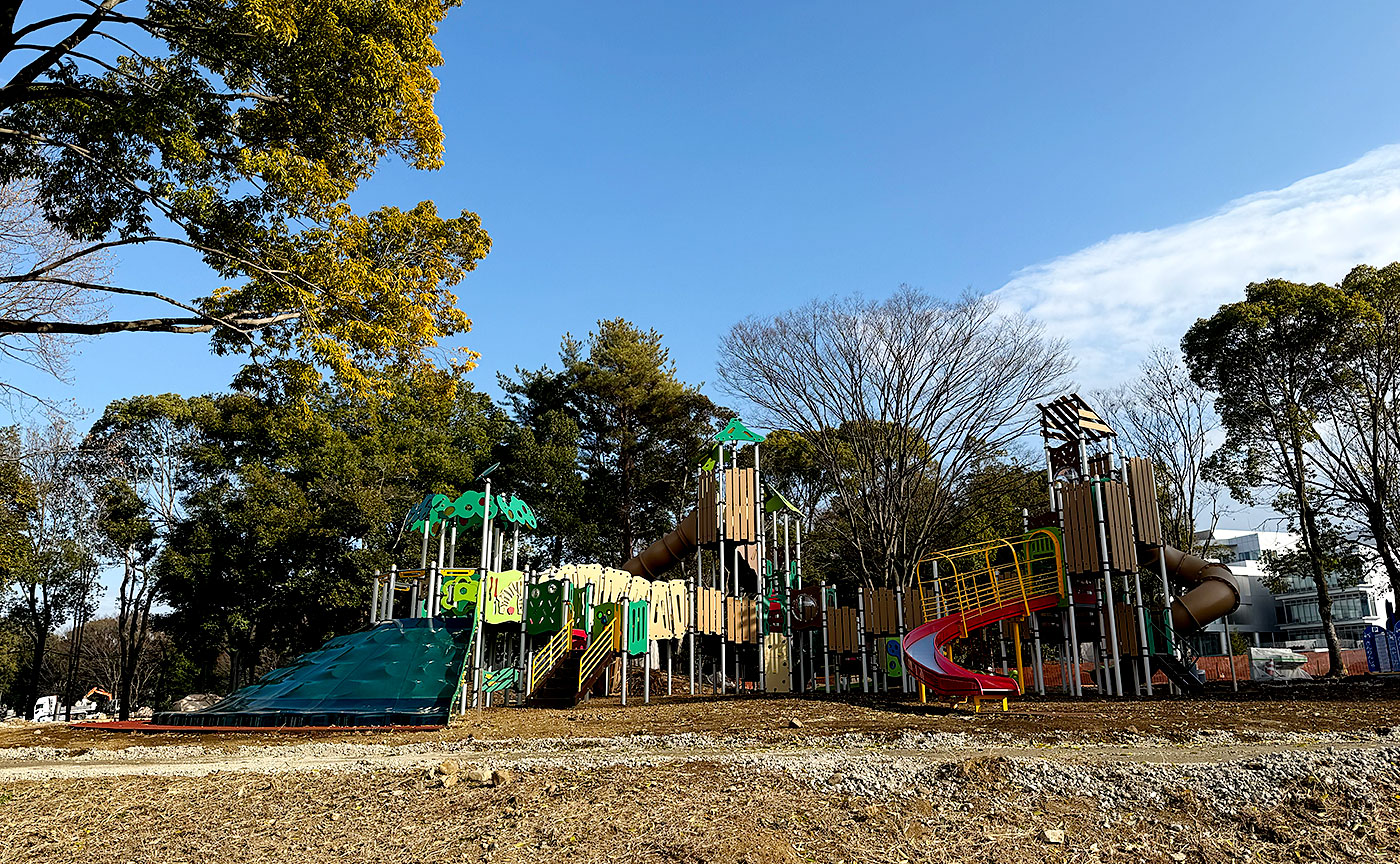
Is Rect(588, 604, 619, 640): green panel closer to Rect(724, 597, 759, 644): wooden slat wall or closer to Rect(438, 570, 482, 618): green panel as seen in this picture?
Rect(438, 570, 482, 618): green panel

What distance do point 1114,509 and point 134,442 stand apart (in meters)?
27.9

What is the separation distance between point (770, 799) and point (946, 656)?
818cm

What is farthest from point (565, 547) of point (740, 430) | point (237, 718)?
point (237, 718)

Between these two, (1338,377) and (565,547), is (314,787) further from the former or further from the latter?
(565,547)

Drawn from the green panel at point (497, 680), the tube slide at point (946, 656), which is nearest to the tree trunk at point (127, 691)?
the green panel at point (497, 680)

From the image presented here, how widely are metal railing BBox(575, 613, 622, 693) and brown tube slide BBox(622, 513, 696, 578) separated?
608 cm

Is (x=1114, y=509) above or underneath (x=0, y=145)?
underneath

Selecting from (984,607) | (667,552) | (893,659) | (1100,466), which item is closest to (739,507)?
(667,552)

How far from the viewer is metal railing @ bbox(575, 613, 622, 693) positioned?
53.2ft

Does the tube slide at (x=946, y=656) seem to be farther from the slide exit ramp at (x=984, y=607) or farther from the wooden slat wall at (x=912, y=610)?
the wooden slat wall at (x=912, y=610)

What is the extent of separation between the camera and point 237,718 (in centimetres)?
1240

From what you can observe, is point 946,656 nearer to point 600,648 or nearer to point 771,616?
point 600,648

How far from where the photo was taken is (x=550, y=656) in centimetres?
1659

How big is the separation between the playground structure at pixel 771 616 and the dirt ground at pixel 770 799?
416 centimetres
